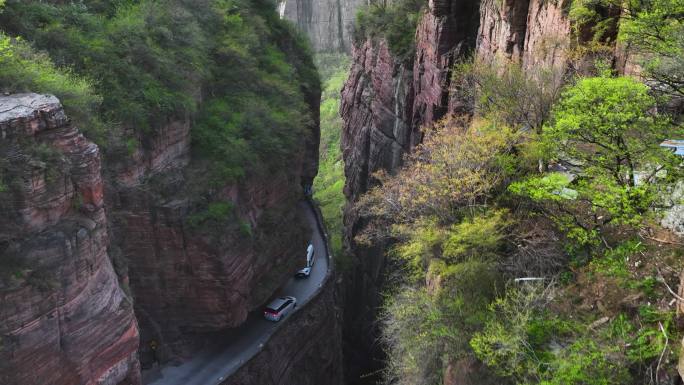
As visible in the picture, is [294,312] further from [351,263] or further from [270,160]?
[351,263]

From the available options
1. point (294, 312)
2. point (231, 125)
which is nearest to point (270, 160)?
point (231, 125)

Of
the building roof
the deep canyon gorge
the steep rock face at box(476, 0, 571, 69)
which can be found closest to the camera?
the building roof

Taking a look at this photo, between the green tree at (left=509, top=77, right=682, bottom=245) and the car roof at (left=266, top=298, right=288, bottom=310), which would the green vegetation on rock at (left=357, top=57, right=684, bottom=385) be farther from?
the car roof at (left=266, top=298, right=288, bottom=310)

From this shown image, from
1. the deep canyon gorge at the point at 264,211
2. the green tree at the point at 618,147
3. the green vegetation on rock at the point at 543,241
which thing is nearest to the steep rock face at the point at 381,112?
the deep canyon gorge at the point at 264,211

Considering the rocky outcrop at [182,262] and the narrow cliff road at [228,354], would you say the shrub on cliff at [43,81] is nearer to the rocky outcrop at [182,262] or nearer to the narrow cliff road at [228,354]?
the rocky outcrop at [182,262]

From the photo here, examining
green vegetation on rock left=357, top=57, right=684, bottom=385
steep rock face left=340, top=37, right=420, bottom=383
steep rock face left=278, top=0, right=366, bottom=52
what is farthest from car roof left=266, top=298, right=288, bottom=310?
steep rock face left=278, top=0, right=366, bottom=52
